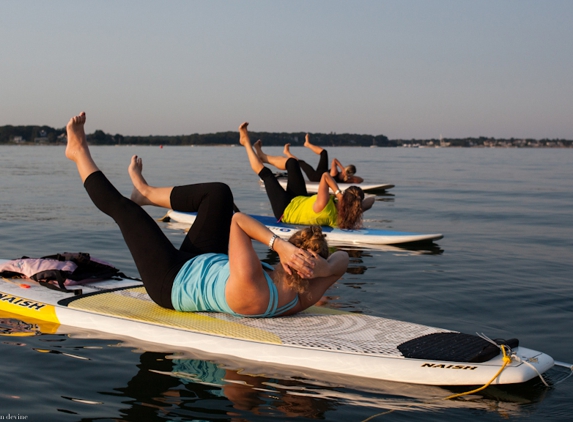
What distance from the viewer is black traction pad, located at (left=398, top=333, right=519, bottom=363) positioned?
15.0 ft

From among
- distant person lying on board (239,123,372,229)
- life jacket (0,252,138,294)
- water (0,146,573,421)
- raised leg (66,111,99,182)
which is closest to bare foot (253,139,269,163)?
distant person lying on board (239,123,372,229)

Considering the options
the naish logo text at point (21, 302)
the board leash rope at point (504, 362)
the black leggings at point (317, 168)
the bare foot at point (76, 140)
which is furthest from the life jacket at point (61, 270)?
the black leggings at point (317, 168)

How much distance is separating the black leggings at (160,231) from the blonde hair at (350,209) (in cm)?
510

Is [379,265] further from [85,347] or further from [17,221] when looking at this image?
[17,221]

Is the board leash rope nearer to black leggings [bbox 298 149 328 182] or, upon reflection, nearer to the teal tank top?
the teal tank top

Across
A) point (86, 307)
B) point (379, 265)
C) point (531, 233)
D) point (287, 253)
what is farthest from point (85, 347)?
point (531, 233)

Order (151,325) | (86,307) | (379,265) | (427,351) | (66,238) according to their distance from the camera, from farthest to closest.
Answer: (66,238) < (379,265) < (86,307) < (151,325) < (427,351)

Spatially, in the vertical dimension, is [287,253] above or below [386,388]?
above

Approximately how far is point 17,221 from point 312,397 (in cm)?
1144

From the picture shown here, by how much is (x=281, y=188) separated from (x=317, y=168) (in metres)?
5.94

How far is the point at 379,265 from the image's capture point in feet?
31.3

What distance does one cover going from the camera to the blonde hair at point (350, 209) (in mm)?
10531

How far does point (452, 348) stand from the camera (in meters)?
4.70

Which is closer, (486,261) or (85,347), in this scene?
(85,347)
